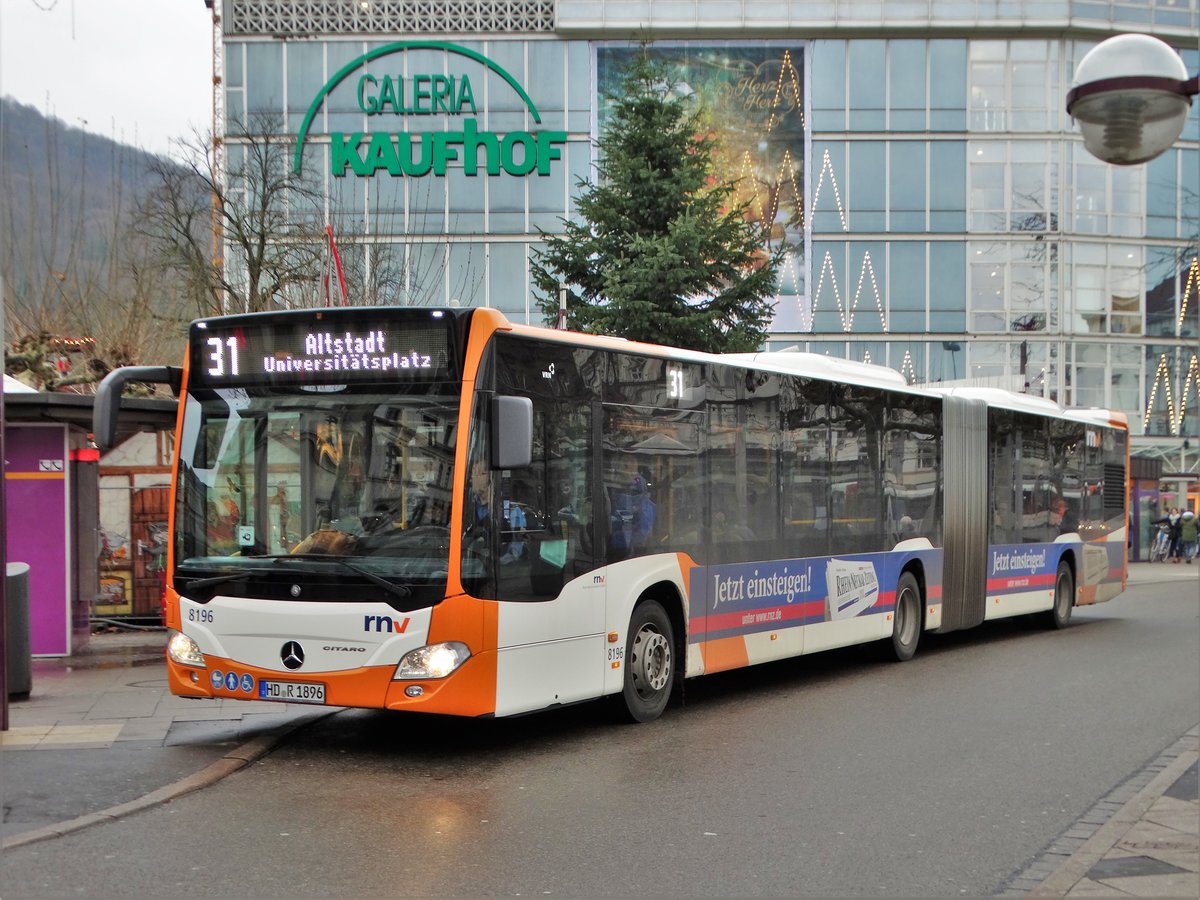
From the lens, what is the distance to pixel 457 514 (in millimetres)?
8898

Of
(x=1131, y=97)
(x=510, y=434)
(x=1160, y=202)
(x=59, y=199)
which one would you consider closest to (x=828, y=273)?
(x=1160, y=202)

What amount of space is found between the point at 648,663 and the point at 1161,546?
127 feet

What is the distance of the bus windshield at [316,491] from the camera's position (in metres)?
8.93

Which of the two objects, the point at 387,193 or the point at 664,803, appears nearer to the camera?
the point at 664,803

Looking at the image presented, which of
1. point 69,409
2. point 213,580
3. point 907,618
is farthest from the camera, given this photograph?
point 907,618

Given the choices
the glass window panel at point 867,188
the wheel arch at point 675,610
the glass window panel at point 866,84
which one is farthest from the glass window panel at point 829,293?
the wheel arch at point 675,610

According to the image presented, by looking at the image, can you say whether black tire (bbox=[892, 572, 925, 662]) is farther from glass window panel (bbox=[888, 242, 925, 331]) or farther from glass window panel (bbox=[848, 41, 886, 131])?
glass window panel (bbox=[848, 41, 886, 131])

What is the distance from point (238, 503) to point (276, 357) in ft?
3.23

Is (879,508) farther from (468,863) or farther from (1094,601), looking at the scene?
(468,863)

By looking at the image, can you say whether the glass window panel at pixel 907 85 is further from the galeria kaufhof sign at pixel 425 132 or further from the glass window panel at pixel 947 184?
the galeria kaufhof sign at pixel 425 132

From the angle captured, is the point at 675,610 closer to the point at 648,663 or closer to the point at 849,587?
the point at 648,663

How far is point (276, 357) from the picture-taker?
9.47m

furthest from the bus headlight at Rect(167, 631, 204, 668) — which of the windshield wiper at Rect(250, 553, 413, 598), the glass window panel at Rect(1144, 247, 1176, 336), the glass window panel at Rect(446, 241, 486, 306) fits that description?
the glass window panel at Rect(1144, 247, 1176, 336)

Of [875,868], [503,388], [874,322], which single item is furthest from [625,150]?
[874,322]
